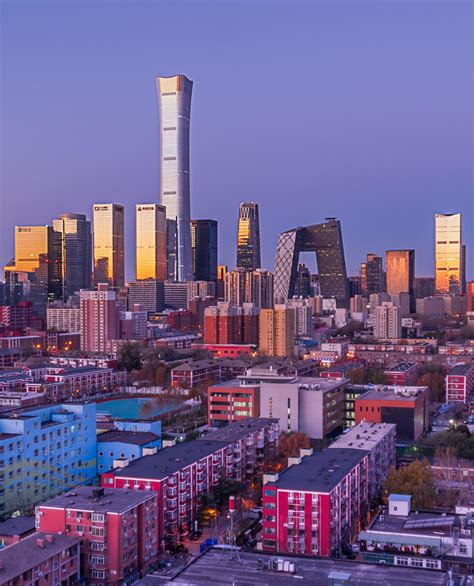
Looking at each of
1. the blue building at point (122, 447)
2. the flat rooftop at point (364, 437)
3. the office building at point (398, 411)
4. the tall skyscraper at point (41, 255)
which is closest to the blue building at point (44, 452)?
the blue building at point (122, 447)

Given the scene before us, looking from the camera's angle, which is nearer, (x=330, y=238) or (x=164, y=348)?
(x=164, y=348)

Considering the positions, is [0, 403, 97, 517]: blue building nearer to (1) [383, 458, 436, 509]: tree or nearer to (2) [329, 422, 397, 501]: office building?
(2) [329, 422, 397, 501]: office building

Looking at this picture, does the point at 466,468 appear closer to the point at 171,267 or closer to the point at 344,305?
the point at 344,305

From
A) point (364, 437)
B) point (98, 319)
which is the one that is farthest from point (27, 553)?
point (98, 319)

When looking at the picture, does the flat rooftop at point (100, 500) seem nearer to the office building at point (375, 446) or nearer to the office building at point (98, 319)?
the office building at point (375, 446)

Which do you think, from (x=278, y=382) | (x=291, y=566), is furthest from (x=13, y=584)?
(x=278, y=382)

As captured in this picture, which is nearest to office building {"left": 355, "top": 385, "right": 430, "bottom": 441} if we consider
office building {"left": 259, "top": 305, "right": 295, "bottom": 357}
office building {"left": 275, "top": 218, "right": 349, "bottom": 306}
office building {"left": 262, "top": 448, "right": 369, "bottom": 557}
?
office building {"left": 262, "top": 448, "right": 369, "bottom": 557}
